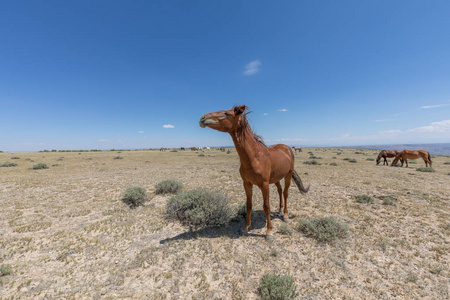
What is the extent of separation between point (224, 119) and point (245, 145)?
90cm

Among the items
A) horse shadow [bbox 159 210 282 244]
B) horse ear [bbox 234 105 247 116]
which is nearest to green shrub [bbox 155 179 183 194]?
horse shadow [bbox 159 210 282 244]

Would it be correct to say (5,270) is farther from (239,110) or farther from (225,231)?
(239,110)

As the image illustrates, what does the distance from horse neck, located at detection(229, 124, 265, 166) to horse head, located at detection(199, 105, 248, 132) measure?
0.24 metres

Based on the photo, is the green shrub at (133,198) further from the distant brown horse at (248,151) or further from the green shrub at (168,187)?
the distant brown horse at (248,151)

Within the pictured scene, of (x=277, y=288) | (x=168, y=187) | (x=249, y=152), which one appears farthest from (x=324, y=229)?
(x=168, y=187)

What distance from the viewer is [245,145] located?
12.9 feet

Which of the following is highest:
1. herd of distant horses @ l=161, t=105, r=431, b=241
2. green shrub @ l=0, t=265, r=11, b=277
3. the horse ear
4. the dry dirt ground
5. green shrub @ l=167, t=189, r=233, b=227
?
the horse ear

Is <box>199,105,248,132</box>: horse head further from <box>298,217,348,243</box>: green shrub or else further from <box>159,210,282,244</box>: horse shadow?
<box>298,217,348,243</box>: green shrub

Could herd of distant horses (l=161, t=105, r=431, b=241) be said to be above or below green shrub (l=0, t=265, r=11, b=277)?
above

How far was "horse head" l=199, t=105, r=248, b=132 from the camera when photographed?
3303 mm

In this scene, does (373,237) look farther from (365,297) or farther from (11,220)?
(11,220)

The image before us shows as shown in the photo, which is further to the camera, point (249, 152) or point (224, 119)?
point (249, 152)

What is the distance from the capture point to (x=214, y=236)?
464 cm

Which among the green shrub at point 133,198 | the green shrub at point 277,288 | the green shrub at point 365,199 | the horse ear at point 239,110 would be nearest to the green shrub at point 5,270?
the green shrub at point 133,198
